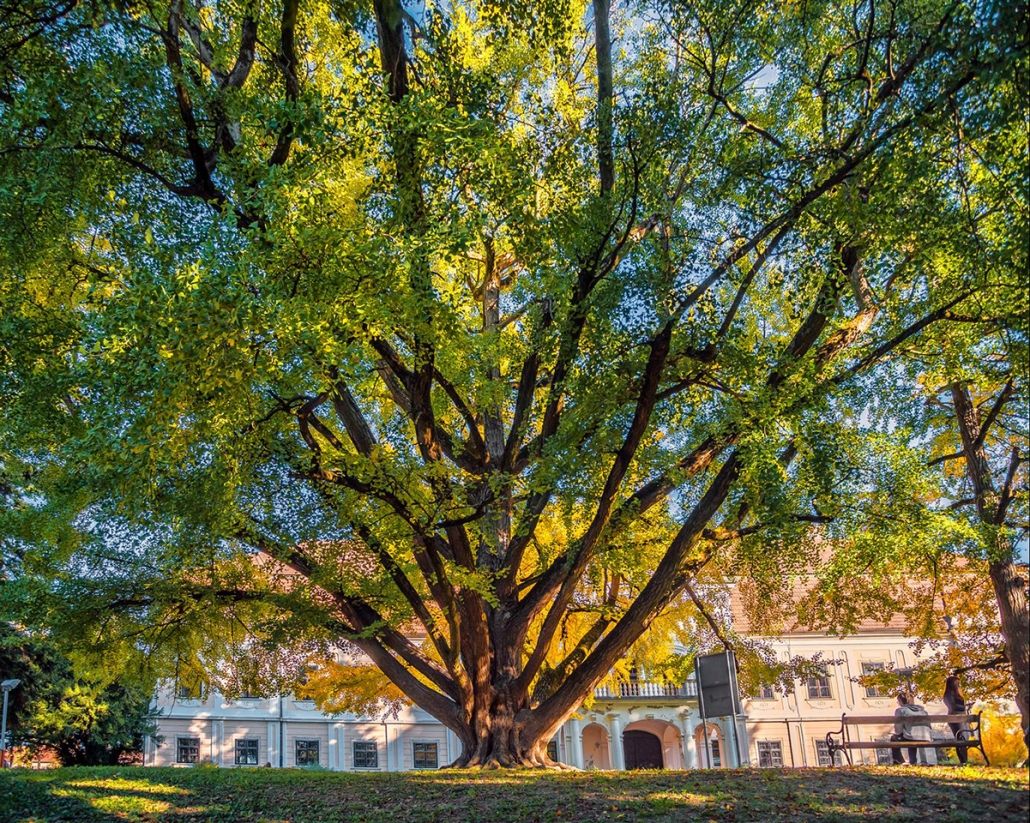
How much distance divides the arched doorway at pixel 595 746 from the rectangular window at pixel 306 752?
38.4ft

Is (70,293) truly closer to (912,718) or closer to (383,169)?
(383,169)

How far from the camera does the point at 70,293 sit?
1193 centimetres

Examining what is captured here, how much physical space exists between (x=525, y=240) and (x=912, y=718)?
7705mm

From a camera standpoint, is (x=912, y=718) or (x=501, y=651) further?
(x=501, y=651)

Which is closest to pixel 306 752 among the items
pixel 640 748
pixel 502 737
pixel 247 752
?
pixel 247 752

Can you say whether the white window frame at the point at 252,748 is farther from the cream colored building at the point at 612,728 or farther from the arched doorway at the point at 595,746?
the arched doorway at the point at 595,746

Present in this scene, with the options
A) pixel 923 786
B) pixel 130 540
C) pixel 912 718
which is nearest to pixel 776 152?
pixel 923 786

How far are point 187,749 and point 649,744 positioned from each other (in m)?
19.8

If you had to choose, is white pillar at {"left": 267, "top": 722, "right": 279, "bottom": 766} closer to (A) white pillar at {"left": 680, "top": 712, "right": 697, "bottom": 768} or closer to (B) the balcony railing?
(B) the balcony railing

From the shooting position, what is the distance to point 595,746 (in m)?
37.0

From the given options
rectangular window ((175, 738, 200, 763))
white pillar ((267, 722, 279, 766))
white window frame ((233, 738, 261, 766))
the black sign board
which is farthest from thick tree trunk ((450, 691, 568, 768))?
rectangular window ((175, 738, 200, 763))

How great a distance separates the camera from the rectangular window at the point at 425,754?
1458 inches

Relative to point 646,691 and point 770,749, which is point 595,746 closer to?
point 646,691

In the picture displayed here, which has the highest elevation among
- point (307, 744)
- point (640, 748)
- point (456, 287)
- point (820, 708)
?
point (456, 287)
